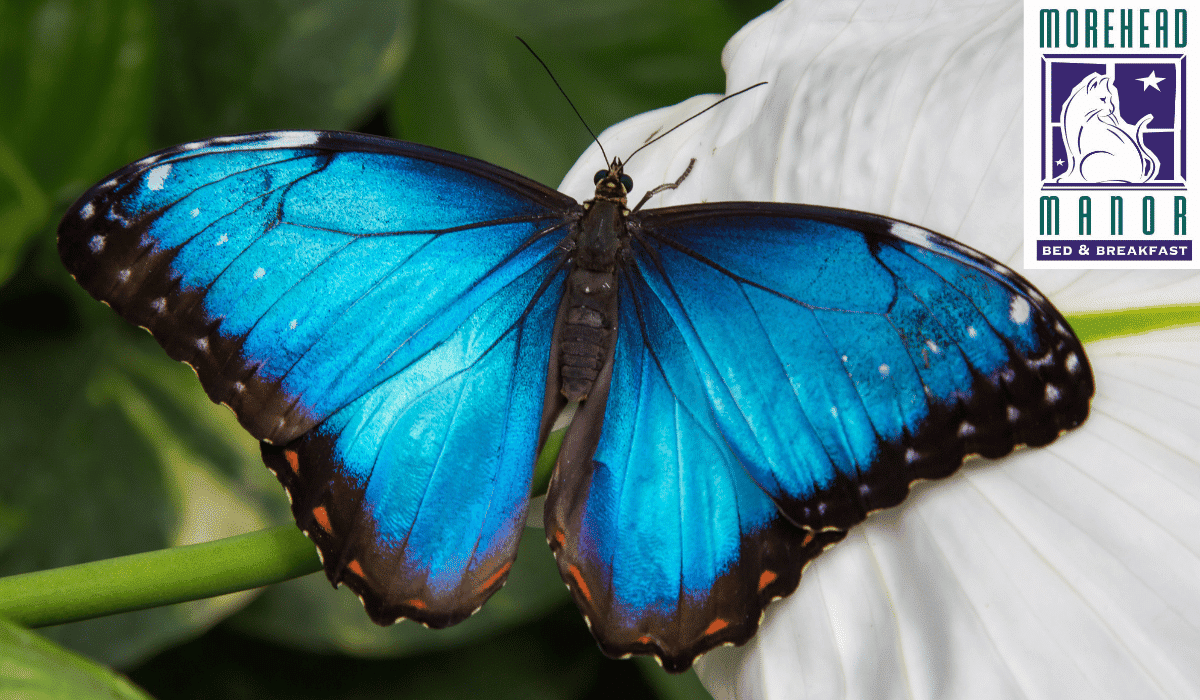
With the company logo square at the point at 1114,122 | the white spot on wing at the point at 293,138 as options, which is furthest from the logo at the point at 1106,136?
the white spot on wing at the point at 293,138

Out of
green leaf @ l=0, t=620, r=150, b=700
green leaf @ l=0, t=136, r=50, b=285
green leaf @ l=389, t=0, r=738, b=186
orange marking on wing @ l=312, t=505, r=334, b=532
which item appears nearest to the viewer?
green leaf @ l=0, t=620, r=150, b=700

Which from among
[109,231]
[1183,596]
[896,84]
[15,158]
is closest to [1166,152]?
[896,84]

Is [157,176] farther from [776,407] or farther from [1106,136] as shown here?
[1106,136]

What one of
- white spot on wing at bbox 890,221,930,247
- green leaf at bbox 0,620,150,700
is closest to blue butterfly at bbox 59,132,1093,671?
white spot on wing at bbox 890,221,930,247

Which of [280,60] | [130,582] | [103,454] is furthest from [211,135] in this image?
[130,582]

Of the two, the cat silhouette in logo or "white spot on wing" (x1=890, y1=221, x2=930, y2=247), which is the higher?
the cat silhouette in logo

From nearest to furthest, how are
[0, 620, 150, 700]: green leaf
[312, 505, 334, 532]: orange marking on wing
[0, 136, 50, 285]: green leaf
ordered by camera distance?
[0, 620, 150, 700]: green leaf < [312, 505, 334, 532]: orange marking on wing < [0, 136, 50, 285]: green leaf

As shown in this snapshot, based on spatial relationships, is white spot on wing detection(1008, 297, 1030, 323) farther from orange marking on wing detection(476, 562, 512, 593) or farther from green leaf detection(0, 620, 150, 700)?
green leaf detection(0, 620, 150, 700)

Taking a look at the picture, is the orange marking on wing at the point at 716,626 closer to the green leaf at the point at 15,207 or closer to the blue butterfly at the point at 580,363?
the blue butterfly at the point at 580,363

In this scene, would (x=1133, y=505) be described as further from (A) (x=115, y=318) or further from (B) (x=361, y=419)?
(A) (x=115, y=318)

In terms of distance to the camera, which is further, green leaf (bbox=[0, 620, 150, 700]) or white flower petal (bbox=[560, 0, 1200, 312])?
white flower petal (bbox=[560, 0, 1200, 312])
